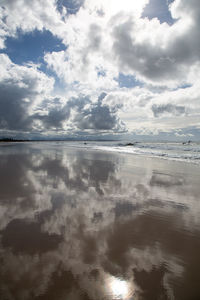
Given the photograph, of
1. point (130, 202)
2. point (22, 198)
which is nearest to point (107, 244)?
point (130, 202)

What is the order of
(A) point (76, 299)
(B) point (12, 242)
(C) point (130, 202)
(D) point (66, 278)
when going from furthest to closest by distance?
(C) point (130, 202) → (B) point (12, 242) → (D) point (66, 278) → (A) point (76, 299)

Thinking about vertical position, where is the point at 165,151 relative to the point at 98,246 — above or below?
below

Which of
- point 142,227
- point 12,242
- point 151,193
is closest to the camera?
point 12,242

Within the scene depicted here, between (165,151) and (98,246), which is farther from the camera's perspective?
(165,151)

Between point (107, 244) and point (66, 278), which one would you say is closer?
point (66, 278)

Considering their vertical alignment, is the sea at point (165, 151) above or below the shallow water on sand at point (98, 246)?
below

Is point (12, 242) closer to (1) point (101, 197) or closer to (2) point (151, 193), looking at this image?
(1) point (101, 197)

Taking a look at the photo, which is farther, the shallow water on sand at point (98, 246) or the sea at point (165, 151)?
the sea at point (165, 151)

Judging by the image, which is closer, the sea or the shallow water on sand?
the shallow water on sand

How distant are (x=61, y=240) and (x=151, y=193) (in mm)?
5620

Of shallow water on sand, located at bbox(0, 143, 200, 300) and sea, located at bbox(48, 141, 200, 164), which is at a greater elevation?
shallow water on sand, located at bbox(0, 143, 200, 300)

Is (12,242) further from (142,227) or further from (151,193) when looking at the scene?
(151,193)

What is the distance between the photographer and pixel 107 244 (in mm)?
4262

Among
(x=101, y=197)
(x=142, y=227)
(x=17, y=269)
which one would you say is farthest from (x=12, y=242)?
(x=101, y=197)
